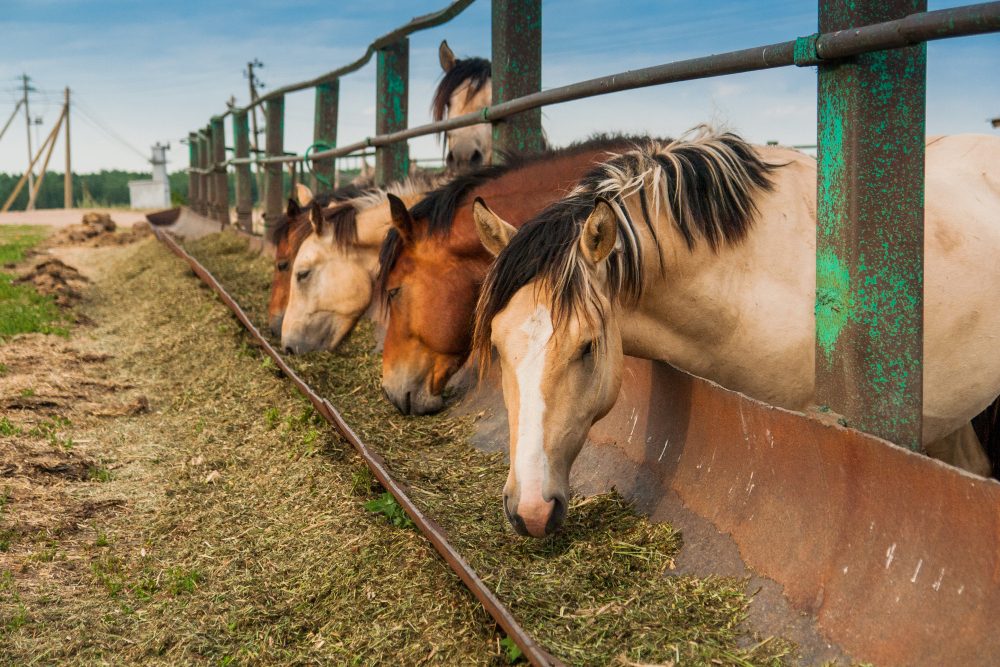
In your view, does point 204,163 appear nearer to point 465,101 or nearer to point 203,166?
point 203,166

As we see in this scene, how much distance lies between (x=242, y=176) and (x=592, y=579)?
42.6 ft

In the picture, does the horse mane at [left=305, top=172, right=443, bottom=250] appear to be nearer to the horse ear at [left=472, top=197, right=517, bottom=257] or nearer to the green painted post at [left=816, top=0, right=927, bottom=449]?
the horse ear at [left=472, top=197, right=517, bottom=257]

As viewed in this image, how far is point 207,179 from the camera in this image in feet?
64.8

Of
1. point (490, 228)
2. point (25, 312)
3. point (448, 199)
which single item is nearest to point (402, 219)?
point (448, 199)

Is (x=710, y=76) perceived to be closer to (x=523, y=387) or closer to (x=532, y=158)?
(x=523, y=387)

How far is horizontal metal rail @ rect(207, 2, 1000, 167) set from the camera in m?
1.96

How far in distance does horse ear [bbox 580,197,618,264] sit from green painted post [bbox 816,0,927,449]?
1.99ft

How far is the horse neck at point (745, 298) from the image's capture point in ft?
9.77

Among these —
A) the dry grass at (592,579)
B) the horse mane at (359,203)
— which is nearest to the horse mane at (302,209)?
the horse mane at (359,203)

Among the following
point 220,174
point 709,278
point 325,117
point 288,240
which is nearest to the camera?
point 709,278

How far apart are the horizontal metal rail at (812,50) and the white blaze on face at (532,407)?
0.96 m

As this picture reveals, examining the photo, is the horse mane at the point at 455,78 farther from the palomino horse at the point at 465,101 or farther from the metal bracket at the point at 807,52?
the metal bracket at the point at 807,52

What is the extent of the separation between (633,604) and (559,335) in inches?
29.0

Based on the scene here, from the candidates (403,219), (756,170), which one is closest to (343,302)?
(403,219)
